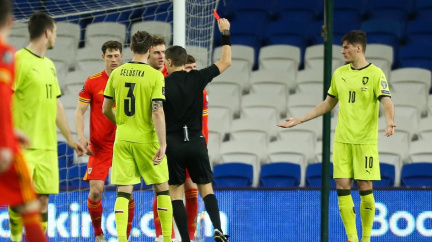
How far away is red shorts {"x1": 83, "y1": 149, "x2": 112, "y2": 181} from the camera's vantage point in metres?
9.23

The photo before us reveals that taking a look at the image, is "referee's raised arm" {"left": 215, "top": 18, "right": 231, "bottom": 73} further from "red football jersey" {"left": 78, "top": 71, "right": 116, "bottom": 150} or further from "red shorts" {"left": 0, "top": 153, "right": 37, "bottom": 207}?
"red shorts" {"left": 0, "top": 153, "right": 37, "bottom": 207}

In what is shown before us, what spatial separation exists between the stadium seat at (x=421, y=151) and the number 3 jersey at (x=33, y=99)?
708cm

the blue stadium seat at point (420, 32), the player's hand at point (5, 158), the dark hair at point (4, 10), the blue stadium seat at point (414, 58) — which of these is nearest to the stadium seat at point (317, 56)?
the blue stadium seat at point (414, 58)

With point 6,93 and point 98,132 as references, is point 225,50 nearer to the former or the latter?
point 98,132

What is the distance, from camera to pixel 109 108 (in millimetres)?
8344

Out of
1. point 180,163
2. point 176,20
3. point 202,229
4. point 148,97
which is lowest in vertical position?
point 202,229

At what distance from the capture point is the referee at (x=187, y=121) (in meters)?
8.31

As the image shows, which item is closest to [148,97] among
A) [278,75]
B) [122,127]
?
[122,127]

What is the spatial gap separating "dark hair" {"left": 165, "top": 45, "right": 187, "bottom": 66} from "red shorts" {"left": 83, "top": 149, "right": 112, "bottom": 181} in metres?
1.44

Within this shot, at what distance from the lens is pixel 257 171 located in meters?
12.7

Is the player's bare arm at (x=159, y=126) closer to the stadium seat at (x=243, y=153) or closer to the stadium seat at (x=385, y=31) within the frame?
the stadium seat at (x=243, y=153)

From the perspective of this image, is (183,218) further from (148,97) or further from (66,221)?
(66,221)

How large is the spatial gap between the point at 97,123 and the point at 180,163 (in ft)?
4.14

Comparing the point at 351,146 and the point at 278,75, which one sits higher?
the point at 278,75
